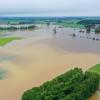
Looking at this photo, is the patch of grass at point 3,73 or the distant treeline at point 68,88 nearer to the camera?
the distant treeline at point 68,88

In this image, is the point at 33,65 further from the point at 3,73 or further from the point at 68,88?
the point at 68,88

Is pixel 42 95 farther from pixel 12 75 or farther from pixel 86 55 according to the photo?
pixel 86 55

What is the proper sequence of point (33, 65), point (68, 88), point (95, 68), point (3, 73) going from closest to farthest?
point (68, 88), point (3, 73), point (95, 68), point (33, 65)

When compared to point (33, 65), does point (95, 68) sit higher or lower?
higher

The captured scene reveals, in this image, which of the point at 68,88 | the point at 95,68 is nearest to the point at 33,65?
the point at 95,68

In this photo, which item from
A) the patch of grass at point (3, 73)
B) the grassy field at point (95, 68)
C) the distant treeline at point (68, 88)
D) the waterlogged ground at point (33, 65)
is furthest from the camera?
the grassy field at point (95, 68)

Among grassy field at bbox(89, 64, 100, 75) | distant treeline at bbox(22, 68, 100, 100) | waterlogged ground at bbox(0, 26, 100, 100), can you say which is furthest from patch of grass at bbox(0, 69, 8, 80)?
grassy field at bbox(89, 64, 100, 75)

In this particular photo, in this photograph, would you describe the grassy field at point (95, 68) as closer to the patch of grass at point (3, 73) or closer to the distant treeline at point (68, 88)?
the distant treeline at point (68, 88)

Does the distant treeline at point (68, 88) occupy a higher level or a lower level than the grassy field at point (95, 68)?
higher

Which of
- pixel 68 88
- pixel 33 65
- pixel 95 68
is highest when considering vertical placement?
pixel 68 88

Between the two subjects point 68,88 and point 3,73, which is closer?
point 68,88

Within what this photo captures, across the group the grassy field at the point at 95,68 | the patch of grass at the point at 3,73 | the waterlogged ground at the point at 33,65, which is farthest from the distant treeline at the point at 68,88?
A: the patch of grass at the point at 3,73
